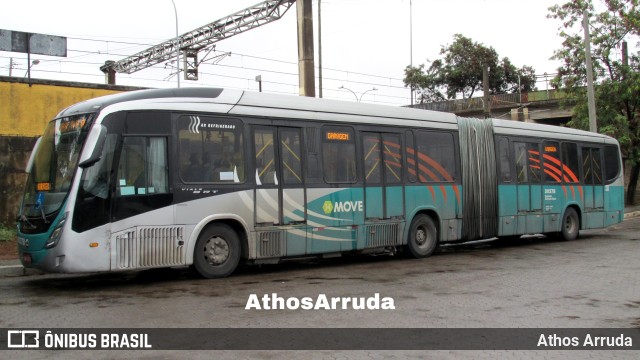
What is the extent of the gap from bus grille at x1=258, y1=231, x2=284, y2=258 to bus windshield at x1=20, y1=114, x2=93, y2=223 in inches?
131

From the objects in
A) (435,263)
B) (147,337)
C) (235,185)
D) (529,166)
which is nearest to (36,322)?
(147,337)

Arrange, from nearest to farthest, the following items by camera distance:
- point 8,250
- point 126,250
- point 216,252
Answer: point 126,250, point 216,252, point 8,250

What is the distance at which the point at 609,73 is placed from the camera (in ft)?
98.1

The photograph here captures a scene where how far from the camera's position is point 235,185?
10.4 meters

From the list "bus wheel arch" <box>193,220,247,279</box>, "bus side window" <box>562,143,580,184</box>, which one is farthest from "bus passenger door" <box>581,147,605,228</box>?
"bus wheel arch" <box>193,220,247,279</box>

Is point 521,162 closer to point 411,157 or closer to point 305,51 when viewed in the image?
point 411,157

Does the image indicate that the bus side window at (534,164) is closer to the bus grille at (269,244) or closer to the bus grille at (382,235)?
the bus grille at (382,235)

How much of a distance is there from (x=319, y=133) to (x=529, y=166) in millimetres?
7373

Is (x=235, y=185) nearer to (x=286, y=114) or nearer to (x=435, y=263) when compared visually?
(x=286, y=114)

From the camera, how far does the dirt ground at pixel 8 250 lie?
12863 mm

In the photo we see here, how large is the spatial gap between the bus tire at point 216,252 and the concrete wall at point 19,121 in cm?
830

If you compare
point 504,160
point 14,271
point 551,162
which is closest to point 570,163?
point 551,162

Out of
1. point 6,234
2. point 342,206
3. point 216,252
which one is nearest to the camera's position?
point 216,252

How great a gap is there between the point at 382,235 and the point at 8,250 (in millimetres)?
8388
